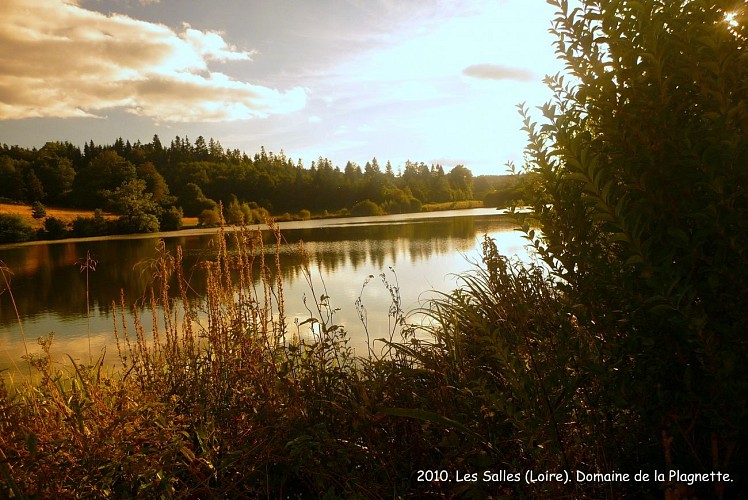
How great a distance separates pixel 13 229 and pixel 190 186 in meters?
20.6

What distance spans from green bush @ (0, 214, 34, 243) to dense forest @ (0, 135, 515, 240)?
1909mm

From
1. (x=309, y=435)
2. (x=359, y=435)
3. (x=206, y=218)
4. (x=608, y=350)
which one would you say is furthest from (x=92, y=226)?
(x=608, y=350)

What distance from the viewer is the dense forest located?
27.4 m

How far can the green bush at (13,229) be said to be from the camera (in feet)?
69.7

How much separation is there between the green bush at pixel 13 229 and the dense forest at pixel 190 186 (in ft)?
6.26

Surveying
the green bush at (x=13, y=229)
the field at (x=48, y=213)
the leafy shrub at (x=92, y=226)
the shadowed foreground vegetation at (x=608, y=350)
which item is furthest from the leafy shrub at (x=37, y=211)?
the shadowed foreground vegetation at (x=608, y=350)

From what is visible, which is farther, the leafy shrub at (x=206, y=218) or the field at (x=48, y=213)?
the leafy shrub at (x=206, y=218)

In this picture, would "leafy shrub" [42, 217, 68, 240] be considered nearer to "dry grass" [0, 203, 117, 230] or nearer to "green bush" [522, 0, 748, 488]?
"dry grass" [0, 203, 117, 230]

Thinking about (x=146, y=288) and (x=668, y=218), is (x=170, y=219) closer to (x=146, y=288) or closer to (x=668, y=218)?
(x=146, y=288)

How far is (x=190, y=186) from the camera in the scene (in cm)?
4172

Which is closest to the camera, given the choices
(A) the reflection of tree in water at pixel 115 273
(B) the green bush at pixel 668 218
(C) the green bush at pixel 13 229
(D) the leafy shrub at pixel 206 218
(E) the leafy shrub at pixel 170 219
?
(B) the green bush at pixel 668 218

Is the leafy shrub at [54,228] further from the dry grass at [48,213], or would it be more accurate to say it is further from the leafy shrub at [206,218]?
the leafy shrub at [206,218]

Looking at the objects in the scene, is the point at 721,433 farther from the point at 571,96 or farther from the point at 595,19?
the point at 595,19

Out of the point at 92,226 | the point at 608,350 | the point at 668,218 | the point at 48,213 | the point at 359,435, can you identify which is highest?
the point at 48,213
